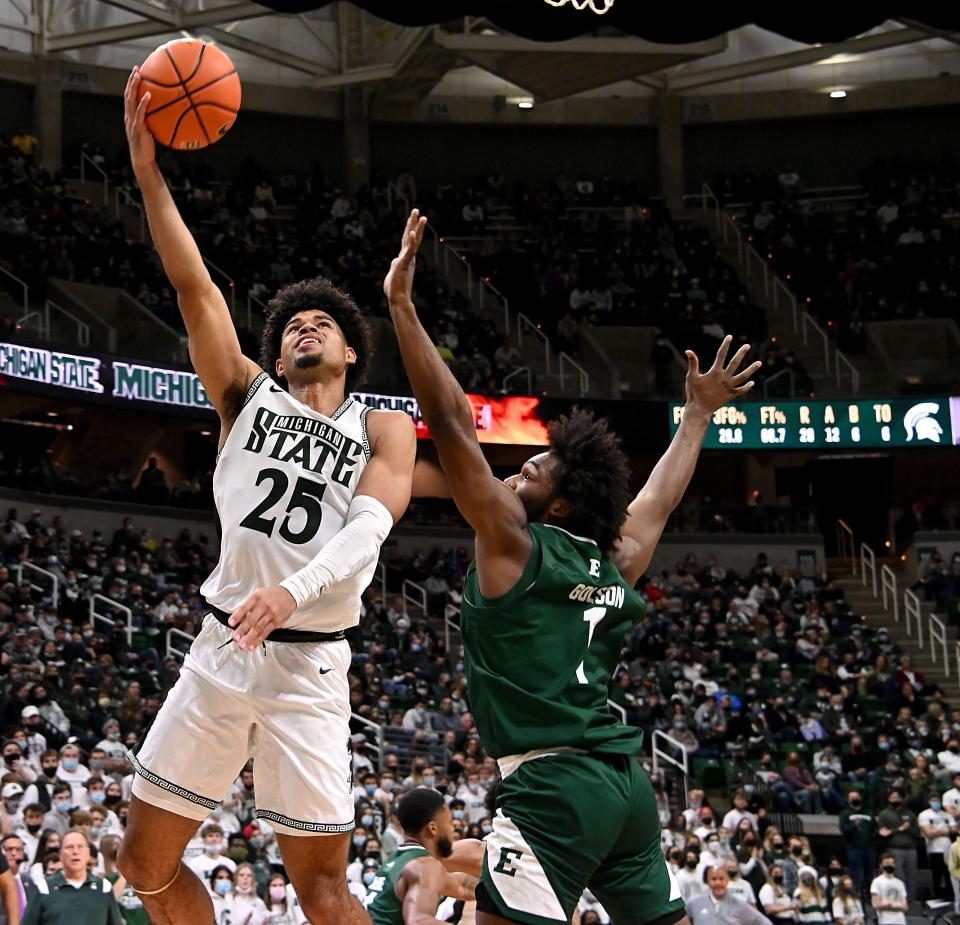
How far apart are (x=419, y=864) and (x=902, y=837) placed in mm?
12433

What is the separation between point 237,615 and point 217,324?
4.18 ft

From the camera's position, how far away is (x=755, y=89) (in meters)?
37.0

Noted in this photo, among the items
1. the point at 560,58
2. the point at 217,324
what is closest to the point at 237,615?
the point at 217,324

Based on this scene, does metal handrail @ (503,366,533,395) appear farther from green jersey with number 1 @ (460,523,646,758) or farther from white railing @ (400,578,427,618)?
green jersey with number 1 @ (460,523,646,758)

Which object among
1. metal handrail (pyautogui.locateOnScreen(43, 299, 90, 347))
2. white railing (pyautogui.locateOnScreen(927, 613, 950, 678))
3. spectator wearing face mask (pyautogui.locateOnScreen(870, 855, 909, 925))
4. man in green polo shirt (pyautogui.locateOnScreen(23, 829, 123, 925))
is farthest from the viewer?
white railing (pyautogui.locateOnScreen(927, 613, 950, 678))

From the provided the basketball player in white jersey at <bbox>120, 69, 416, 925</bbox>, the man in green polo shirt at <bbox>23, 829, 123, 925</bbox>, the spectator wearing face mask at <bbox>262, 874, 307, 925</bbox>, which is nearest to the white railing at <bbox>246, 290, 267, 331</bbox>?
the spectator wearing face mask at <bbox>262, 874, 307, 925</bbox>

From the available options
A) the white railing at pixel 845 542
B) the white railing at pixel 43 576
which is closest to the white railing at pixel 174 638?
the white railing at pixel 43 576

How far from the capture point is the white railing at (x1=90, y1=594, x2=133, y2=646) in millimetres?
19297

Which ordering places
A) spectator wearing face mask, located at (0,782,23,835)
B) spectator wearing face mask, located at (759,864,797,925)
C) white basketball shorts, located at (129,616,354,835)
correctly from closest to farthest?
white basketball shorts, located at (129,616,354,835)
spectator wearing face mask, located at (0,782,23,835)
spectator wearing face mask, located at (759,864,797,925)

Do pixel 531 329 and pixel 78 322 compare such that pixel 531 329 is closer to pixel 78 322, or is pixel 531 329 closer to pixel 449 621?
pixel 449 621

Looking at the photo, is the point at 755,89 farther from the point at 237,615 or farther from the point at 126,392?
the point at 237,615

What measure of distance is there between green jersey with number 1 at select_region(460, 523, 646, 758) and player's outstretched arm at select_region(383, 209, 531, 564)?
12 cm

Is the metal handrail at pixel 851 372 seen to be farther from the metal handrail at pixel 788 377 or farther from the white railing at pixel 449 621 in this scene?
the white railing at pixel 449 621

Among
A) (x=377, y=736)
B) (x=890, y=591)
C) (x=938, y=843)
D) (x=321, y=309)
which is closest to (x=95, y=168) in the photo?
(x=377, y=736)
